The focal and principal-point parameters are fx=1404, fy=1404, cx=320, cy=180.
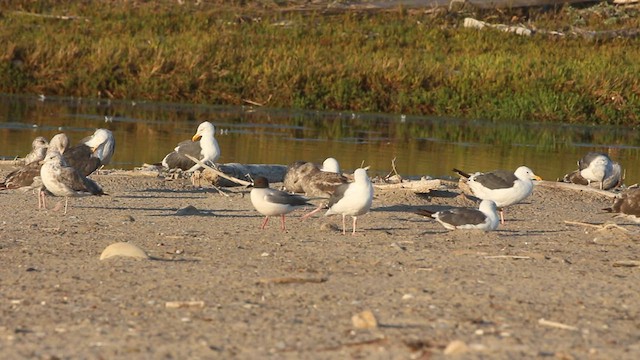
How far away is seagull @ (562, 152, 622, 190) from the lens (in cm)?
1817

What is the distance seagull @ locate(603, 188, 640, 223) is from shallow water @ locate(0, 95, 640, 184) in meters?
6.00

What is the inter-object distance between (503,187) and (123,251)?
5367 millimetres

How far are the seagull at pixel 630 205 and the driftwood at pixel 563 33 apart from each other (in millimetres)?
22948

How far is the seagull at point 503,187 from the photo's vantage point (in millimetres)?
14477

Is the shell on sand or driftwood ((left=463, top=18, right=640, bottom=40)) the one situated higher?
driftwood ((left=463, top=18, right=640, bottom=40))

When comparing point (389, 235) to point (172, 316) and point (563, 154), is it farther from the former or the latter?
point (563, 154)

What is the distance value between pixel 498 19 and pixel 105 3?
11347 millimetres

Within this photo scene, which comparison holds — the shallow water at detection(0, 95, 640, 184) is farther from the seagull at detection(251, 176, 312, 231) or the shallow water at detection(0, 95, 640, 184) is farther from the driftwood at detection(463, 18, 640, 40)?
the driftwood at detection(463, 18, 640, 40)

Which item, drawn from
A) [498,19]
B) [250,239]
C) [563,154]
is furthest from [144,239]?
[498,19]

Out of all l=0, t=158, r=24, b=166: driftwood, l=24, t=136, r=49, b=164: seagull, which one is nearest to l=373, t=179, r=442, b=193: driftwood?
l=24, t=136, r=49, b=164: seagull

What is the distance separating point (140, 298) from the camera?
8.60 meters

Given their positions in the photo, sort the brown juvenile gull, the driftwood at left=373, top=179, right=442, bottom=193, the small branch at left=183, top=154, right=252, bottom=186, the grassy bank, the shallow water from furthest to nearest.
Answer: the grassy bank, the shallow water, the brown juvenile gull, the driftwood at left=373, top=179, right=442, bottom=193, the small branch at left=183, top=154, right=252, bottom=186

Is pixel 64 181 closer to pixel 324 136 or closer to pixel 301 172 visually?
pixel 301 172

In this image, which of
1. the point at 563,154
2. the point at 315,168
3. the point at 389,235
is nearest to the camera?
the point at 389,235
